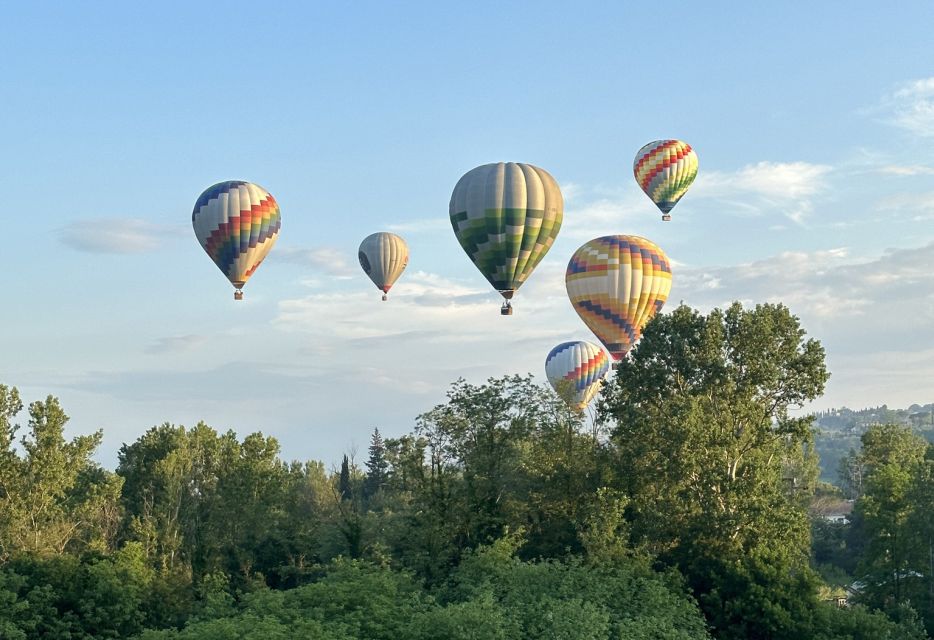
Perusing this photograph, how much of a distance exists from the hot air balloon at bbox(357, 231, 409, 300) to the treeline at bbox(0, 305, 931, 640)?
32.7 metres

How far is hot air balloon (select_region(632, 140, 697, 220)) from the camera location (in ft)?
307

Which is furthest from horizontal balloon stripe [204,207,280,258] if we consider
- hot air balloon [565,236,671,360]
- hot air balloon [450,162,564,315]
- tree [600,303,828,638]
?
tree [600,303,828,638]

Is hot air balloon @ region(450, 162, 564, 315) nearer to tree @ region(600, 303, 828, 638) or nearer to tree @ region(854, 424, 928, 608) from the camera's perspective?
tree @ region(600, 303, 828, 638)

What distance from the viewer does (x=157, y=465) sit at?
75812 millimetres

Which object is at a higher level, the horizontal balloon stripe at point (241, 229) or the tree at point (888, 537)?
the horizontal balloon stripe at point (241, 229)

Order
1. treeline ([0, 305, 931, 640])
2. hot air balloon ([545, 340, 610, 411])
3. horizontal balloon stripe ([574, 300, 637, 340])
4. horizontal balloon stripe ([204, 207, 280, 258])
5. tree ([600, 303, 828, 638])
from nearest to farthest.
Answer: treeline ([0, 305, 931, 640])
tree ([600, 303, 828, 638])
horizontal balloon stripe ([574, 300, 637, 340])
horizontal balloon stripe ([204, 207, 280, 258])
hot air balloon ([545, 340, 610, 411])

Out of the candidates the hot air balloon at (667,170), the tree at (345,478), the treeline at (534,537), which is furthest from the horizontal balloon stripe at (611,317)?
the tree at (345,478)

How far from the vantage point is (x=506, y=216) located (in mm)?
66750

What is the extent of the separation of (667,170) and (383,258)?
2769cm

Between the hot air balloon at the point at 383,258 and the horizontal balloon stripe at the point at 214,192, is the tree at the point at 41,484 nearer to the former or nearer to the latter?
the horizontal balloon stripe at the point at 214,192

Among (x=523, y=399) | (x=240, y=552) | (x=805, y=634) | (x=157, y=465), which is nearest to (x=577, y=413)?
(x=523, y=399)

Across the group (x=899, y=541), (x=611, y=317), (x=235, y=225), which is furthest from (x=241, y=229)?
(x=899, y=541)

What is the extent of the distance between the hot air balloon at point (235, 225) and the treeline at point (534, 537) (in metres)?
19.5

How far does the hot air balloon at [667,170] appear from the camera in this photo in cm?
9350
